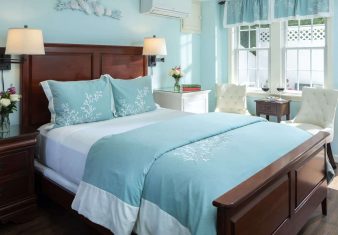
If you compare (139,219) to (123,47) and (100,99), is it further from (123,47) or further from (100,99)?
(123,47)

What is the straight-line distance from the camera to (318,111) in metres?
4.22

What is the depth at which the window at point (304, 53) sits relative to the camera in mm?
4565

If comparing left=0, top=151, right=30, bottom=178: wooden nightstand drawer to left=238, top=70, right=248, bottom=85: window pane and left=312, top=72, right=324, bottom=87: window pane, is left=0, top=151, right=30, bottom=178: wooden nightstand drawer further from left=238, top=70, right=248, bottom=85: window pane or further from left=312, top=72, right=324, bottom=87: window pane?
left=312, top=72, right=324, bottom=87: window pane

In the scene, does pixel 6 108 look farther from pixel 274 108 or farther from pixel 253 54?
pixel 253 54

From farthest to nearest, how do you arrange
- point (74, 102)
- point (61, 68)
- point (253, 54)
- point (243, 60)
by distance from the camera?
point (243, 60), point (253, 54), point (61, 68), point (74, 102)

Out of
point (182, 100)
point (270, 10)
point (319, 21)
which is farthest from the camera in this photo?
point (270, 10)

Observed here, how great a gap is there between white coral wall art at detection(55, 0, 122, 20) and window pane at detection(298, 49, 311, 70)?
2632 millimetres

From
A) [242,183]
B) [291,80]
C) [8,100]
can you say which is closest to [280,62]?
[291,80]

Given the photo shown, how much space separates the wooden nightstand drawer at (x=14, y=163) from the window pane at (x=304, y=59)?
3849 millimetres

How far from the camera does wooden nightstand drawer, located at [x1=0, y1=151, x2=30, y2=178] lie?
2.61 meters

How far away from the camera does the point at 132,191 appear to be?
1992 mm

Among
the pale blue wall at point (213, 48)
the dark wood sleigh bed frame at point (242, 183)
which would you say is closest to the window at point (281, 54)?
→ the pale blue wall at point (213, 48)

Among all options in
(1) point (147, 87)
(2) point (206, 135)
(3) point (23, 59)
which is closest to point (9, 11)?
(3) point (23, 59)

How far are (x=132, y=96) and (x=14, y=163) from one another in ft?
4.48
